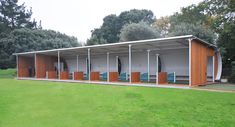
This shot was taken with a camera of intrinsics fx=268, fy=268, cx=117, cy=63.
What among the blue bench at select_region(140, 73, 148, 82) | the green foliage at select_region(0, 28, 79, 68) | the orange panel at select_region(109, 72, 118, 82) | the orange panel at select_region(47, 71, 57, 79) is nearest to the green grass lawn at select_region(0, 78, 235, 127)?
the orange panel at select_region(109, 72, 118, 82)

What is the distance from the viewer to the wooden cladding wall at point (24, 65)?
27598 millimetres

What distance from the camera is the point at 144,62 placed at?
21.8 meters

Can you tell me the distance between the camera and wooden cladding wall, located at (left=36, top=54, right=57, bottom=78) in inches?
1019

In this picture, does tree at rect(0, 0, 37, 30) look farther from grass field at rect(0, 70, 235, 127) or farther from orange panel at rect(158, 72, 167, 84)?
grass field at rect(0, 70, 235, 127)

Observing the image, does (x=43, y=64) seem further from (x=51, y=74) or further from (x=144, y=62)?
(x=144, y=62)

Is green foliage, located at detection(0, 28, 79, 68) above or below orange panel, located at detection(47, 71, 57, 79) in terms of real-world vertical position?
above

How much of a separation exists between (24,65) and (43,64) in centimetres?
326

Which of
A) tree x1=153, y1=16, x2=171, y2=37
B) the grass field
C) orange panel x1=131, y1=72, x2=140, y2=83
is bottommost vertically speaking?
the grass field

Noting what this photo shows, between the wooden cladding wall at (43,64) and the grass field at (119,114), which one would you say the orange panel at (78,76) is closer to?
the wooden cladding wall at (43,64)

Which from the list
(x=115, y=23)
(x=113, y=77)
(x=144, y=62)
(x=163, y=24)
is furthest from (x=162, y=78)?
(x=115, y=23)

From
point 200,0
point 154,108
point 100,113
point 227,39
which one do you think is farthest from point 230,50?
point 100,113

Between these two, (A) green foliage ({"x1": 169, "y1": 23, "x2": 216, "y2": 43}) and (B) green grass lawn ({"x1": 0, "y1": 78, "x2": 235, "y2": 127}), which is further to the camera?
(A) green foliage ({"x1": 169, "y1": 23, "x2": 216, "y2": 43})

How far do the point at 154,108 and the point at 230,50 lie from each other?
1611cm

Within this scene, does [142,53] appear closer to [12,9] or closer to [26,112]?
[26,112]
